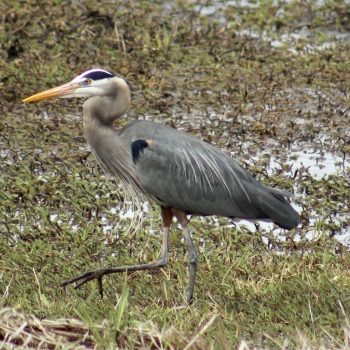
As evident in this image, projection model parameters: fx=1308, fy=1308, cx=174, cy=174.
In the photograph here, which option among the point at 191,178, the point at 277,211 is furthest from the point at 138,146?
the point at 277,211

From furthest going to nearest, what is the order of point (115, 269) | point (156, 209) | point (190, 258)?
1. point (156, 209)
2. point (190, 258)
3. point (115, 269)

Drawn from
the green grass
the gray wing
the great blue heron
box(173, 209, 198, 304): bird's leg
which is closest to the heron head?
the great blue heron

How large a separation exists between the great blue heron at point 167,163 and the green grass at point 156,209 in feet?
1.24

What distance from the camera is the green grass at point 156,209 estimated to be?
19.9 ft

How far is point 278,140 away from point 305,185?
0.98m

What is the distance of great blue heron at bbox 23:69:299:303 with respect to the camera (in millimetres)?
7004

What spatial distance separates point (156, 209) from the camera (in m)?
8.40

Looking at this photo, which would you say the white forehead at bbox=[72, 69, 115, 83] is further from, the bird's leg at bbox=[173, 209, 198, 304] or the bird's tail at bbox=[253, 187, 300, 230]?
the bird's tail at bbox=[253, 187, 300, 230]

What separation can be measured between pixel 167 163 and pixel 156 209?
141cm

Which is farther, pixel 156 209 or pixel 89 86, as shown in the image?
pixel 156 209

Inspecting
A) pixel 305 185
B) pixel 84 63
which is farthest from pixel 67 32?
pixel 305 185

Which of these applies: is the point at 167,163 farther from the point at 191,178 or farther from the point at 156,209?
the point at 156,209

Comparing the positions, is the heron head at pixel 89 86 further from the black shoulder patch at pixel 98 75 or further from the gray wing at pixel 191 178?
the gray wing at pixel 191 178

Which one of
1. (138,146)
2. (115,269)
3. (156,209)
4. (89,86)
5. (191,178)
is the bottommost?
(156,209)
